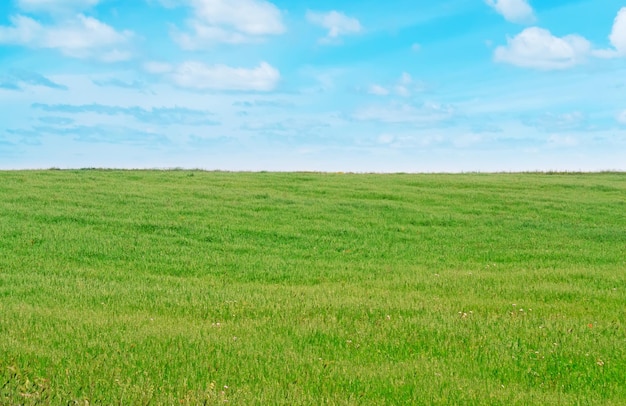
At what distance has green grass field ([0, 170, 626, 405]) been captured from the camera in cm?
694

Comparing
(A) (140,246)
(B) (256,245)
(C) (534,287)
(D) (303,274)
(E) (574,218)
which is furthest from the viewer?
(E) (574,218)

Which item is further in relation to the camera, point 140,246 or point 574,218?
point 574,218

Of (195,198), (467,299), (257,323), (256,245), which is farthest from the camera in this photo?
(195,198)

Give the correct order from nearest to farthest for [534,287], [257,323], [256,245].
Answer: [257,323] → [534,287] → [256,245]

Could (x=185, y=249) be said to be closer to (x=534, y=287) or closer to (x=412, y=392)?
(x=534, y=287)

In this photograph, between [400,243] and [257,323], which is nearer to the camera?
[257,323]

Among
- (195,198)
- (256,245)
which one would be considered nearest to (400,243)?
(256,245)

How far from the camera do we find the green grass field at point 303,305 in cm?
694

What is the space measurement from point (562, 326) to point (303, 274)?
20.0ft

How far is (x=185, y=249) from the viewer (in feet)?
55.7

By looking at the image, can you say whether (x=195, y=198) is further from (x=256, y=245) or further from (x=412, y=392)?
(x=412, y=392)

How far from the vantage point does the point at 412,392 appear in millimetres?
6695

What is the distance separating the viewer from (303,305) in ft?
34.0

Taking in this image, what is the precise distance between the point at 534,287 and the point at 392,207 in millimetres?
13839
